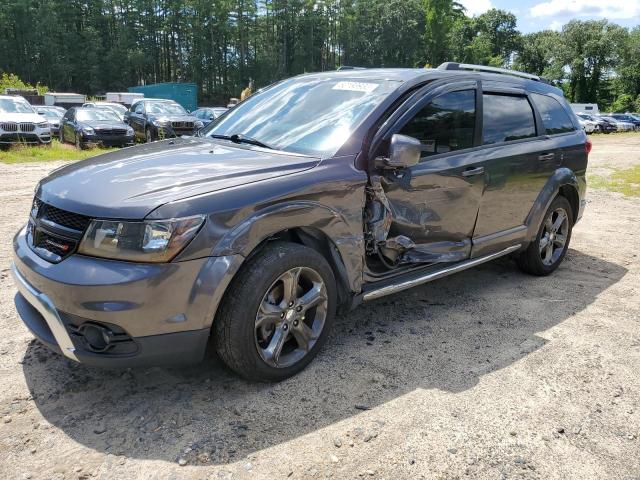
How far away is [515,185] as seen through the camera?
14.8 ft

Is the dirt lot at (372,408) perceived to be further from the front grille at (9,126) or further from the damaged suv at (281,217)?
the front grille at (9,126)

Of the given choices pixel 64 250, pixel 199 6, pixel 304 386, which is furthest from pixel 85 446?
pixel 199 6

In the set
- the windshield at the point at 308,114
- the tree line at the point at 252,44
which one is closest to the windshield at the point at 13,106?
the windshield at the point at 308,114

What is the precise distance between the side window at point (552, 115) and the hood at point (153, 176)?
9.18 feet

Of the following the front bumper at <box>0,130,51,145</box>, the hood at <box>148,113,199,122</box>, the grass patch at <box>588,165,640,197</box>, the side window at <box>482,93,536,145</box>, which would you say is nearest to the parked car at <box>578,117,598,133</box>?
the grass patch at <box>588,165,640,197</box>

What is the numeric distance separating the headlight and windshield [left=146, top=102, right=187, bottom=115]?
16475 mm

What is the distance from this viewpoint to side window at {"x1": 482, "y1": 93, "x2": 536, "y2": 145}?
169 inches

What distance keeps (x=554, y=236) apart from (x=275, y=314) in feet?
11.3

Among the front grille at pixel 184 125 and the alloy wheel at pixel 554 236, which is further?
the front grille at pixel 184 125

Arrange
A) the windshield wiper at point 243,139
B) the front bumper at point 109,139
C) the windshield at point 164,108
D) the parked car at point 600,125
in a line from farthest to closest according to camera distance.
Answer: the parked car at point 600,125
the windshield at point 164,108
the front bumper at point 109,139
the windshield wiper at point 243,139

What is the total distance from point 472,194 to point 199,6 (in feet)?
272

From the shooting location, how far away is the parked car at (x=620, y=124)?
4269 centimetres

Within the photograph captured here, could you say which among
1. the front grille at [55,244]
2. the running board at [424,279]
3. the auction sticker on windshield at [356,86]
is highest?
the auction sticker on windshield at [356,86]

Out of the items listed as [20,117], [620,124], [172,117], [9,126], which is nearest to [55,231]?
[9,126]
